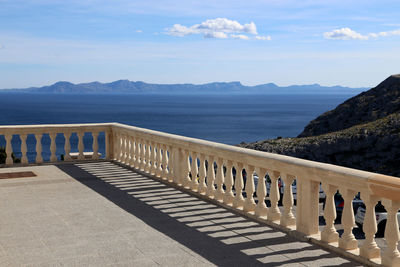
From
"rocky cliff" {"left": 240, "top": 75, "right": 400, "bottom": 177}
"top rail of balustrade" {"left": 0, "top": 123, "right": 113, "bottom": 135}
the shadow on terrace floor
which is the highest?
"top rail of balustrade" {"left": 0, "top": 123, "right": 113, "bottom": 135}

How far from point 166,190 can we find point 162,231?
2876 millimetres

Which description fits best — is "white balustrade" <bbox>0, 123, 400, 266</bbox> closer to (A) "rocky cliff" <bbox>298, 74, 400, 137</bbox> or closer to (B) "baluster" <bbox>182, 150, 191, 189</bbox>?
(B) "baluster" <bbox>182, 150, 191, 189</bbox>

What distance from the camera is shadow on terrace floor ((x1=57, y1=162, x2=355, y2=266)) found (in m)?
5.90

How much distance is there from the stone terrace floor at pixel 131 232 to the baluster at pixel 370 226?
24cm

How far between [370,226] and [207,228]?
239cm

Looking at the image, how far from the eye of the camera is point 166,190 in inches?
388

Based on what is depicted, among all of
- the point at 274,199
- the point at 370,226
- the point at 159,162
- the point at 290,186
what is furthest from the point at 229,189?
the point at 370,226

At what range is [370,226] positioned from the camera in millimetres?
5539

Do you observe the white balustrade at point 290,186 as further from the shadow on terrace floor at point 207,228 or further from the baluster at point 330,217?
the shadow on terrace floor at point 207,228

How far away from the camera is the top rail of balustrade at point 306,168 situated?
5.34 metres

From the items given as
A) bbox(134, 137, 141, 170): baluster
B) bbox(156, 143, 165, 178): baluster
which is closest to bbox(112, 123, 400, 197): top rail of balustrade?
bbox(156, 143, 165, 178): baluster

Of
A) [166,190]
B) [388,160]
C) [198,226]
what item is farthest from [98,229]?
[388,160]

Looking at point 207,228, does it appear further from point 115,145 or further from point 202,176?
point 115,145

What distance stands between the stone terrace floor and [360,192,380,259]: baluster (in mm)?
237
